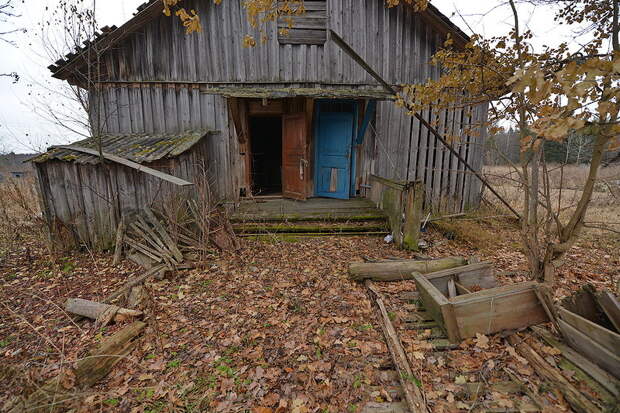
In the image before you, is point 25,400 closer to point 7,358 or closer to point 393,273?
point 7,358

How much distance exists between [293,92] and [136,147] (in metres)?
4.07

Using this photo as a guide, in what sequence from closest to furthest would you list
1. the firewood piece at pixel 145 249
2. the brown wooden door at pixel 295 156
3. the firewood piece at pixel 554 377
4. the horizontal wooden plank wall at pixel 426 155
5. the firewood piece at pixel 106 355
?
the firewood piece at pixel 554 377 → the firewood piece at pixel 106 355 → the firewood piece at pixel 145 249 → the brown wooden door at pixel 295 156 → the horizontal wooden plank wall at pixel 426 155

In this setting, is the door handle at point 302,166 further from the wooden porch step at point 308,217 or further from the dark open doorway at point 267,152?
the dark open doorway at point 267,152

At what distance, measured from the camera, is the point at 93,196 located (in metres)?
5.75

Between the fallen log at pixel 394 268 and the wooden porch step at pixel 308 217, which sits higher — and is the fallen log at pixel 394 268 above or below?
below

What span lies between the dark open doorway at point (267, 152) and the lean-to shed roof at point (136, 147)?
15.7ft

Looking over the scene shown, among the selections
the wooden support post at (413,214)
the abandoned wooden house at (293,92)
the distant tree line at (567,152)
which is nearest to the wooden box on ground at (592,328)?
the distant tree line at (567,152)

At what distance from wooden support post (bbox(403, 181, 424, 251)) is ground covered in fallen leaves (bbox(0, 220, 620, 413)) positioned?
1.02 ft

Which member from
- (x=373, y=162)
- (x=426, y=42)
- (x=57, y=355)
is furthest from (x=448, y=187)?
(x=57, y=355)

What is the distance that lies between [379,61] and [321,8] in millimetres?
2182

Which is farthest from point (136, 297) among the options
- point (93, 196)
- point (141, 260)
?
point (93, 196)

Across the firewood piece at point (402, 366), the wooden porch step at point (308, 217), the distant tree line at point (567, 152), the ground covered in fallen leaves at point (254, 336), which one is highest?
the distant tree line at point (567, 152)

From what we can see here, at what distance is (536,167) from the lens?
10.1 feet

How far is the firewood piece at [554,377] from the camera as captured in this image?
203 cm
